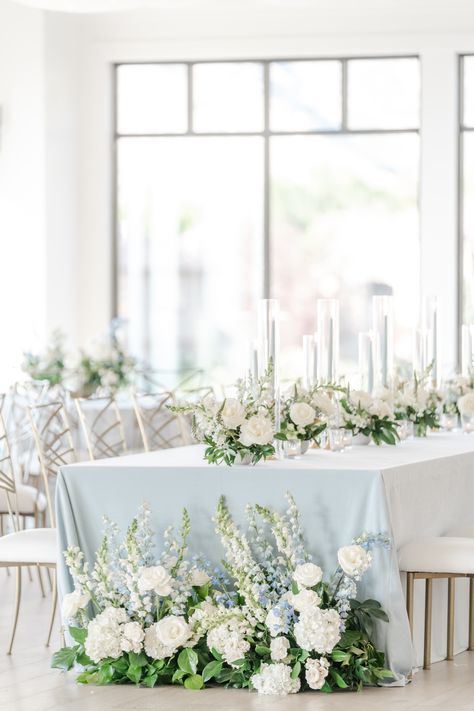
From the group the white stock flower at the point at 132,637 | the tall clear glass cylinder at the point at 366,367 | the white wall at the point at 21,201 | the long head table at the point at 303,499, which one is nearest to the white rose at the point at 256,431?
the long head table at the point at 303,499

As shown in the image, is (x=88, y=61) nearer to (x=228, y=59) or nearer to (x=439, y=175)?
(x=228, y=59)

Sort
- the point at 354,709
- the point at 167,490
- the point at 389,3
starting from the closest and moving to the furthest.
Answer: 1. the point at 354,709
2. the point at 167,490
3. the point at 389,3

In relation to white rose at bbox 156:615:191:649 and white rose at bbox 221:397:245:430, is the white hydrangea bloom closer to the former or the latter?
white rose at bbox 156:615:191:649

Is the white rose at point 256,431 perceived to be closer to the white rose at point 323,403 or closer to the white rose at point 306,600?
the white rose at point 323,403

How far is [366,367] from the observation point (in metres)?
6.73

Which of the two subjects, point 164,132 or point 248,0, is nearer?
point 248,0

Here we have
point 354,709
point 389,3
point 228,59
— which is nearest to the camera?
point 354,709

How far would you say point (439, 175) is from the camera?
11844 mm

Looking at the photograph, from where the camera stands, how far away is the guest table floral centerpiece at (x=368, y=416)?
6230mm

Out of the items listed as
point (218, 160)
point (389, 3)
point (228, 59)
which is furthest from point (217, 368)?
point (389, 3)

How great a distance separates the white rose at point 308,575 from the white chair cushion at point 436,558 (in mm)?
482

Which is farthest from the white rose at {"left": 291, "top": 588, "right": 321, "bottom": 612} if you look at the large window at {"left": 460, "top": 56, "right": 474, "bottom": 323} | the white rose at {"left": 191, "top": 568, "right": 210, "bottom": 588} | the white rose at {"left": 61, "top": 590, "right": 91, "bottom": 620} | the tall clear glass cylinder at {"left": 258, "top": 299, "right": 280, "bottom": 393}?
the large window at {"left": 460, "top": 56, "right": 474, "bottom": 323}

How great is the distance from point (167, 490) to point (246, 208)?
755 centimetres

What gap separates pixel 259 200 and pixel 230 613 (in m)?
7.83
